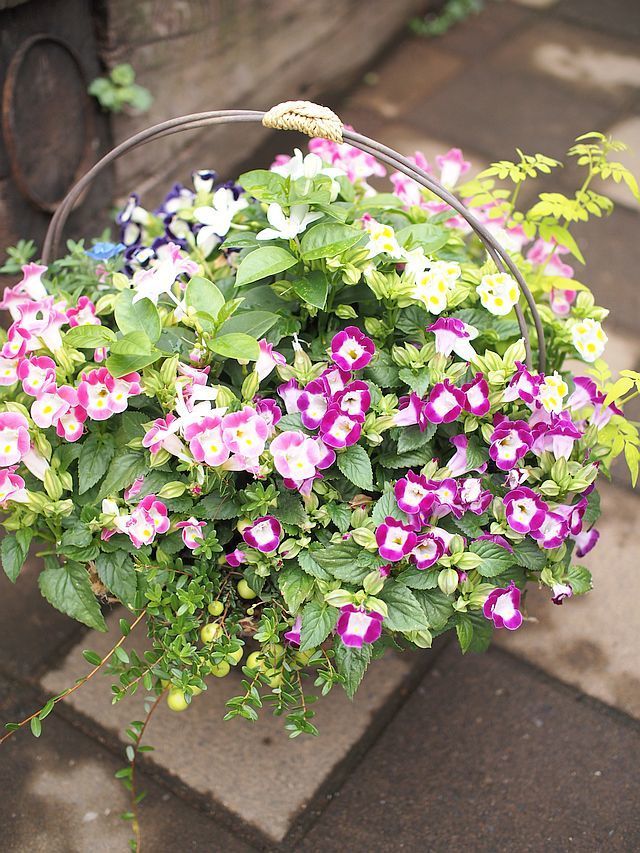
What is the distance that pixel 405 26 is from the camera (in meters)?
3.60

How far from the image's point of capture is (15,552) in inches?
52.5

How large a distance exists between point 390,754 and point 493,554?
0.52 m

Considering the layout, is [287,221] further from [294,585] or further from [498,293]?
[294,585]

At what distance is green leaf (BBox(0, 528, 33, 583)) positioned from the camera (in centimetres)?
132

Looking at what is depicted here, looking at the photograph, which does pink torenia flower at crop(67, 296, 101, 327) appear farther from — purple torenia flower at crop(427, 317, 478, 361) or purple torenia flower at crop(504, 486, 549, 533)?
purple torenia flower at crop(504, 486, 549, 533)

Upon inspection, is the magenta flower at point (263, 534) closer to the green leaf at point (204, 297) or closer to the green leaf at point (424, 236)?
the green leaf at point (204, 297)

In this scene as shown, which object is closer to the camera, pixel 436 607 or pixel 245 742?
pixel 436 607

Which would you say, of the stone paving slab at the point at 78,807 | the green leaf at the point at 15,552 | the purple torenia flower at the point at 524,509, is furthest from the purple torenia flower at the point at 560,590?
the green leaf at the point at 15,552

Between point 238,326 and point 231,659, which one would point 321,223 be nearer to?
point 238,326

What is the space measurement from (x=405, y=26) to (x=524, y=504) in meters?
2.85

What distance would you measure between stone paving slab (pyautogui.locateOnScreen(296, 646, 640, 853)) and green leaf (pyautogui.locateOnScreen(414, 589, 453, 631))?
439 millimetres

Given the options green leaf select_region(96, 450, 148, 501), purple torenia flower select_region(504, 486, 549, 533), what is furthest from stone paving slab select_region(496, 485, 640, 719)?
green leaf select_region(96, 450, 148, 501)

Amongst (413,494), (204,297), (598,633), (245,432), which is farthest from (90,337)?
(598,633)

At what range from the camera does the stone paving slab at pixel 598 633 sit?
175 centimetres
